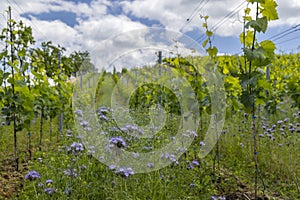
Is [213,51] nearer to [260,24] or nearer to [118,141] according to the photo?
[260,24]

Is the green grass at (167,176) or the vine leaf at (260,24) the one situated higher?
the vine leaf at (260,24)

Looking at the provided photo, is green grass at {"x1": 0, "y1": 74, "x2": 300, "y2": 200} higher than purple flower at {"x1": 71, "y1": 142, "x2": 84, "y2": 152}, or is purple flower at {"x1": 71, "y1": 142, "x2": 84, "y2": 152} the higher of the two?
purple flower at {"x1": 71, "y1": 142, "x2": 84, "y2": 152}

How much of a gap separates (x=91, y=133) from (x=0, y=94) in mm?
1366

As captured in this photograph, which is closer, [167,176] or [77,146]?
[77,146]

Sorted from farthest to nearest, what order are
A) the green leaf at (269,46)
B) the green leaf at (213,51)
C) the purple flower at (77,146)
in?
the green leaf at (213,51) < the purple flower at (77,146) < the green leaf at (269,46)

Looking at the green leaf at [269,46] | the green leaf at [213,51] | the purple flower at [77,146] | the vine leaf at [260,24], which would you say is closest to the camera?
the vine leaf at [260,24]

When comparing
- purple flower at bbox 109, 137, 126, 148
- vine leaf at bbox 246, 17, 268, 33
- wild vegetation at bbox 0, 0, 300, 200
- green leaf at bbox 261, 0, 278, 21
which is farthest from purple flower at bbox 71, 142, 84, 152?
green leaf at bbox 261, 0, 278, 21

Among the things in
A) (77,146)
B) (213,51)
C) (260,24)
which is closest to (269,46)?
(260,24)

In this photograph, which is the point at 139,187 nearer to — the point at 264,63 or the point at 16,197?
the point at 16,197

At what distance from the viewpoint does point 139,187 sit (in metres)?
2.63

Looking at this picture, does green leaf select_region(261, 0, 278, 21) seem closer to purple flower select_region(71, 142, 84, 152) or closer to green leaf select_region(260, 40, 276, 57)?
green leaf select_region(260, 40, 276, 57)

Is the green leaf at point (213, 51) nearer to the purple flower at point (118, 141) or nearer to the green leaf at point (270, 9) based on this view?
the green leaf at point (270, 9)

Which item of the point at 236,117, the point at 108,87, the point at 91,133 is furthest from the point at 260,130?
the point at 91,133

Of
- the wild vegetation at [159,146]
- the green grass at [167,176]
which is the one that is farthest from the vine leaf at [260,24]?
the green grass at [167,176]
